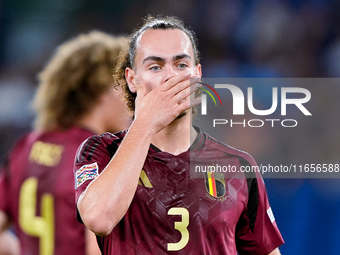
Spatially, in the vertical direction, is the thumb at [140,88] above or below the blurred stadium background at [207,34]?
below

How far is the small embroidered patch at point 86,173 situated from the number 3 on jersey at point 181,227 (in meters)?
0.36

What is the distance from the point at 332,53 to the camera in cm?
384

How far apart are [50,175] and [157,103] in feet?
4.12

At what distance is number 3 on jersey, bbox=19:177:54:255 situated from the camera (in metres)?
2.31

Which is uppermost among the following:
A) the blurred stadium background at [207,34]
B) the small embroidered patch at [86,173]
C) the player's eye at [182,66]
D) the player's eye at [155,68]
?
the blurred stadium background at [207,34]

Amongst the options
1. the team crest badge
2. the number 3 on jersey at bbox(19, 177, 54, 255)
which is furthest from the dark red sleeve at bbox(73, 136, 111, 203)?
the number 3 on jersey at bbox(19, 177, 54, 255)

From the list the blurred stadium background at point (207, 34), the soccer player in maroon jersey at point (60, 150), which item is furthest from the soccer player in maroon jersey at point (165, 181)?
the blurred stadium background at point (207, 34)

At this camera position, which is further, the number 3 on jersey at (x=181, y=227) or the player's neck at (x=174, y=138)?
the player's neck at (x=174, y=138)

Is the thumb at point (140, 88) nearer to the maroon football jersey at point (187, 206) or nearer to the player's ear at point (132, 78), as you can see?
the player's ear at point (132, 78)

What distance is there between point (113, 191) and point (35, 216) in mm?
1368

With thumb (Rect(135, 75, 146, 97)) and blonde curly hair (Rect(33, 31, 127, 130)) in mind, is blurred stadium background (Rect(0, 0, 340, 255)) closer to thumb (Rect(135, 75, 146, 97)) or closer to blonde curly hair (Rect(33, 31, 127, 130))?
blonde curly hair (Rect(33, 31, 127, 130))

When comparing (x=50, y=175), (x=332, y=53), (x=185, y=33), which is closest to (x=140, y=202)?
(x=185, y=33)

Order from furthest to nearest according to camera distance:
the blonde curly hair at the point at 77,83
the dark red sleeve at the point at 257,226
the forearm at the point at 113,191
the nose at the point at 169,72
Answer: the blonde curly hair at the point at 77,83, the dark red sleeve at the point at 257,226, the nose at the point at 169,72, the forearm at the point at 113,191

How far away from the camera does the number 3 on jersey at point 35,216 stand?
2.31 metres
